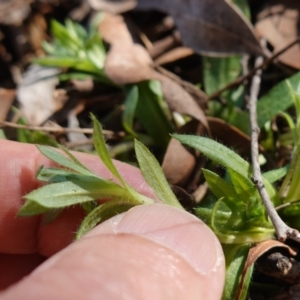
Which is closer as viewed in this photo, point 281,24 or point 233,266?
point 233,266

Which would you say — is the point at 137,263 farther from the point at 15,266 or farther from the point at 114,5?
the point at 114,5

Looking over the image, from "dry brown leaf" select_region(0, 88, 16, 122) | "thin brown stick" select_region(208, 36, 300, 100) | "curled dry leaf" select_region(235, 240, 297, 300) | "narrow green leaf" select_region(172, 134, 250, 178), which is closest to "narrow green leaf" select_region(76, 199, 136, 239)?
"narrow green leaf" select_region(172, 134, 250, 178)

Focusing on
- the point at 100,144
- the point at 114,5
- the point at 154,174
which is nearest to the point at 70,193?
the point at 100,144

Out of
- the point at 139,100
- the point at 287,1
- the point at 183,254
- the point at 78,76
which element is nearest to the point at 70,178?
the point at 183,254

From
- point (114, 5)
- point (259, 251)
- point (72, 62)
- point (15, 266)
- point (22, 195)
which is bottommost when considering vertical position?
point (15, 266)

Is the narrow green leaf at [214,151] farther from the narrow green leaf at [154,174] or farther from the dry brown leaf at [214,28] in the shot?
the dry brown leaf at [214,28]

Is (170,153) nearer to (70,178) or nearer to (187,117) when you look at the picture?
(187,117)

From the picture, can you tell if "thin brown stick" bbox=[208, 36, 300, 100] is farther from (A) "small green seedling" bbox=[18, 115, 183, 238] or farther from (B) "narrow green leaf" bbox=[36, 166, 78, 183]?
(B) "narrow green leaf" bbox=[36, 166, 78, 183]
